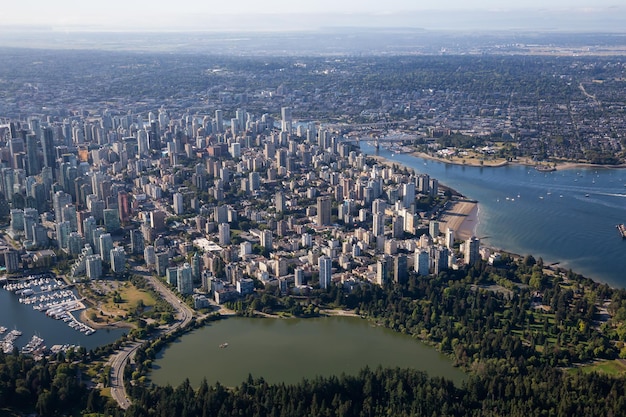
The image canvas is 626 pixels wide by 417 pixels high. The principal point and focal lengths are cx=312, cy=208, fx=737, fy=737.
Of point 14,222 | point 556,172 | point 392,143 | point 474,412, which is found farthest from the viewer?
point 392,143

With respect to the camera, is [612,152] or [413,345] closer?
[413,345]

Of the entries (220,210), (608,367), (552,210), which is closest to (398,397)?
(608,367)

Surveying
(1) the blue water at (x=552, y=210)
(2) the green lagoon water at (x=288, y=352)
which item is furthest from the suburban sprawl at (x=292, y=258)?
(1) the blue water at (x=552, y=210)

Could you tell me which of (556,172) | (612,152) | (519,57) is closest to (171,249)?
(556,172)

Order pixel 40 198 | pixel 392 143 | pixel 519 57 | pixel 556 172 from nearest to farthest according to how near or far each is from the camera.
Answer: pixel 40 198, pixel 556 172, pixel 392 143, pixel 519 57

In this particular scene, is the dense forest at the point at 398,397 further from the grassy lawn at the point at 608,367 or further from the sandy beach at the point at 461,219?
the sandy beach at the point at 461,219

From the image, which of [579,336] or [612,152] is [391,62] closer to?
[612,152]

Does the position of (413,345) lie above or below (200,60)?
below
